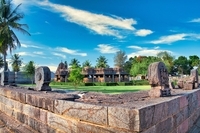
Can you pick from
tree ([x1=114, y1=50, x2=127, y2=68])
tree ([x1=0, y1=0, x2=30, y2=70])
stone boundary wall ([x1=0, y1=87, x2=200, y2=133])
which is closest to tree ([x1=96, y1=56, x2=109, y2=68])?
tree ([x1=114, y1=50, x2=127, y2=68])

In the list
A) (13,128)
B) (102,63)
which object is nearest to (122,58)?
(102,63)

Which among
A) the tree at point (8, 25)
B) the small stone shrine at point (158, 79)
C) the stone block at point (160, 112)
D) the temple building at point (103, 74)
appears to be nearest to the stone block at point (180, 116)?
the small stone shrine at point (158, 79)

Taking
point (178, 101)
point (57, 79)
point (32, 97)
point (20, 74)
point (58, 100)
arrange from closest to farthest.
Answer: point (58, 100), point (178, 101), point (32, 97), point (20, 74), point (57, 79)

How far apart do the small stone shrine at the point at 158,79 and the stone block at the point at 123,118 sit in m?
1.65

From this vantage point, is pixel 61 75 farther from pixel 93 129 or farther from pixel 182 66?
pixel 93 129

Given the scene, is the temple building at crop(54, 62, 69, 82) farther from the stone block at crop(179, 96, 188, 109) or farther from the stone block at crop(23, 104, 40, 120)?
the stone block at crop(179, 96, 188, 109)

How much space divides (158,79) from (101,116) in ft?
5.59

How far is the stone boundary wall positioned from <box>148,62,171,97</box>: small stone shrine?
0.33m

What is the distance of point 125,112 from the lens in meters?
2.35

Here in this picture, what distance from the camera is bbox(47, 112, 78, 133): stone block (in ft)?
9.97

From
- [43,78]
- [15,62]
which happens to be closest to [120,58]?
[15,62]

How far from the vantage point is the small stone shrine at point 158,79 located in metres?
3.86

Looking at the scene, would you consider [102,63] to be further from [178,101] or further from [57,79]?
[178,101]

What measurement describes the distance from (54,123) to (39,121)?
60 centimetres
